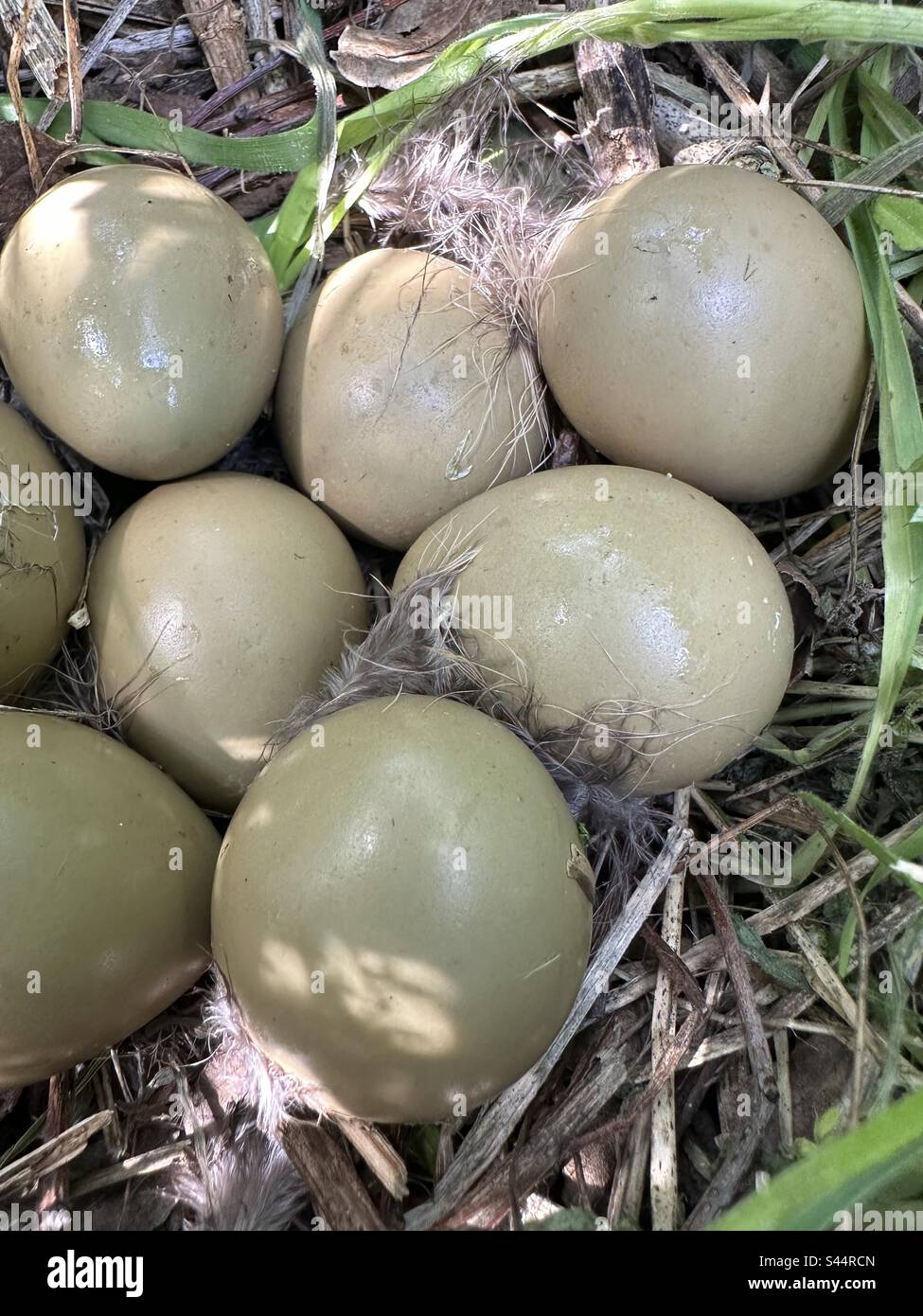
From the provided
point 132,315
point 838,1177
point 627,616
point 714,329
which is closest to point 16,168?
point 132,315

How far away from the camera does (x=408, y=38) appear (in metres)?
2.10

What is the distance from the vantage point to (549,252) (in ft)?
6.37

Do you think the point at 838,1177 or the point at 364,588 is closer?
the point at 838,1177

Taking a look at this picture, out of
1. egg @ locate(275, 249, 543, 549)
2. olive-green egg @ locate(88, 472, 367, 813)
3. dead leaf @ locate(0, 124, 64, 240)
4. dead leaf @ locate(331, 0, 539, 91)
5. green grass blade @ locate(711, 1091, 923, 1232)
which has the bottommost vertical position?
green grass blade @ locate(711, 1091, 923, 1232)

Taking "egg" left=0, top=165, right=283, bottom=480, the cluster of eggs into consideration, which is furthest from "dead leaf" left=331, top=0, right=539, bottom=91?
"egg" left=0, top=165, right=283, bottom=480

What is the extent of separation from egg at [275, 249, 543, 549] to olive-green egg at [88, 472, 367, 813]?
144mm

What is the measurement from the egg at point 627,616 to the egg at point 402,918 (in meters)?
0.16

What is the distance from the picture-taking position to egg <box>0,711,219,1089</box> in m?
1.50

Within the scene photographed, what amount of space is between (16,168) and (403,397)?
2.93ft

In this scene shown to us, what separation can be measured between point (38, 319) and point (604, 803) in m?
1.25

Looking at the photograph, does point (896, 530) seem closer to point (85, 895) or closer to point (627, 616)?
point (627, 616)

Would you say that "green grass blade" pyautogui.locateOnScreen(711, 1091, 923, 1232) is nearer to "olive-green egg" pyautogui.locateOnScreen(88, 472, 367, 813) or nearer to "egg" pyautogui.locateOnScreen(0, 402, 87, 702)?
"olive-green egg" pyautogui.locateOnScreen(88, 472, 367, 813)

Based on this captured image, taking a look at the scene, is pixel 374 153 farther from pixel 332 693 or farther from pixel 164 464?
pixel 332 693

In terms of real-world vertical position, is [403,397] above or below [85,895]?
above
